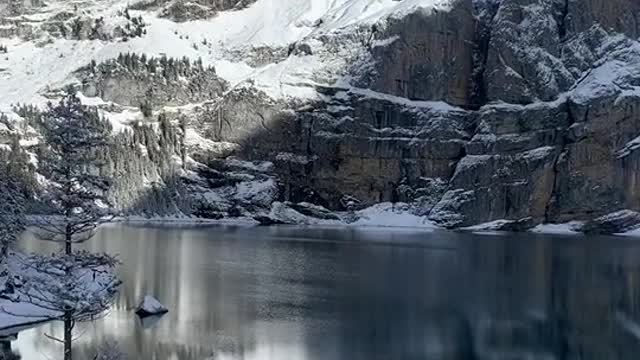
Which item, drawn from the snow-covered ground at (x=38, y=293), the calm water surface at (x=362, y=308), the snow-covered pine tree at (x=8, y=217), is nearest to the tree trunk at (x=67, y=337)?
the snow-covered ground at (x=38, y=293)

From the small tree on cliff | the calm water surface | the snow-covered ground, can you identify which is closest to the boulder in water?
the calm water surface

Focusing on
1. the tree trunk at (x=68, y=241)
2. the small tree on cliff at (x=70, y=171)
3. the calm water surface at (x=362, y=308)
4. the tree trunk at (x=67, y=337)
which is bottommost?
the calm water surface at (x=362, y=308)

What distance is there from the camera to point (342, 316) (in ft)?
190

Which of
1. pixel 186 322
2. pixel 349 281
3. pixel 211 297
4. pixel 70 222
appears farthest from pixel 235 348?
pixel 349 281

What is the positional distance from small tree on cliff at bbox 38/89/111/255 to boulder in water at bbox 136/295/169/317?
3395 centimetres

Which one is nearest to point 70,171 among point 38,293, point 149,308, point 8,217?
point 38,293

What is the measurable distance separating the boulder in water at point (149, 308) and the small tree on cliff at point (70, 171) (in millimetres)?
33950

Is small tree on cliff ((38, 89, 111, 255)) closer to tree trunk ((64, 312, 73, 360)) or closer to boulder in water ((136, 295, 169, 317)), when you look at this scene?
tree trunk ((64, 312, 73, 360))

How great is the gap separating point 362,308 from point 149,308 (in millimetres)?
16420

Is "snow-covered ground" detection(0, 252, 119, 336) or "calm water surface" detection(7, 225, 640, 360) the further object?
"calm water surface" detection(7, 225, 640, 360)

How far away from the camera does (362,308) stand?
202ft

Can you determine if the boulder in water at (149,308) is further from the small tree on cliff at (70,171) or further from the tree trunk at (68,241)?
the tree trunk at (68,241)

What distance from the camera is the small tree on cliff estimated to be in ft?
71.1

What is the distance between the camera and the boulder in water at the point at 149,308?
55562 millimetres
